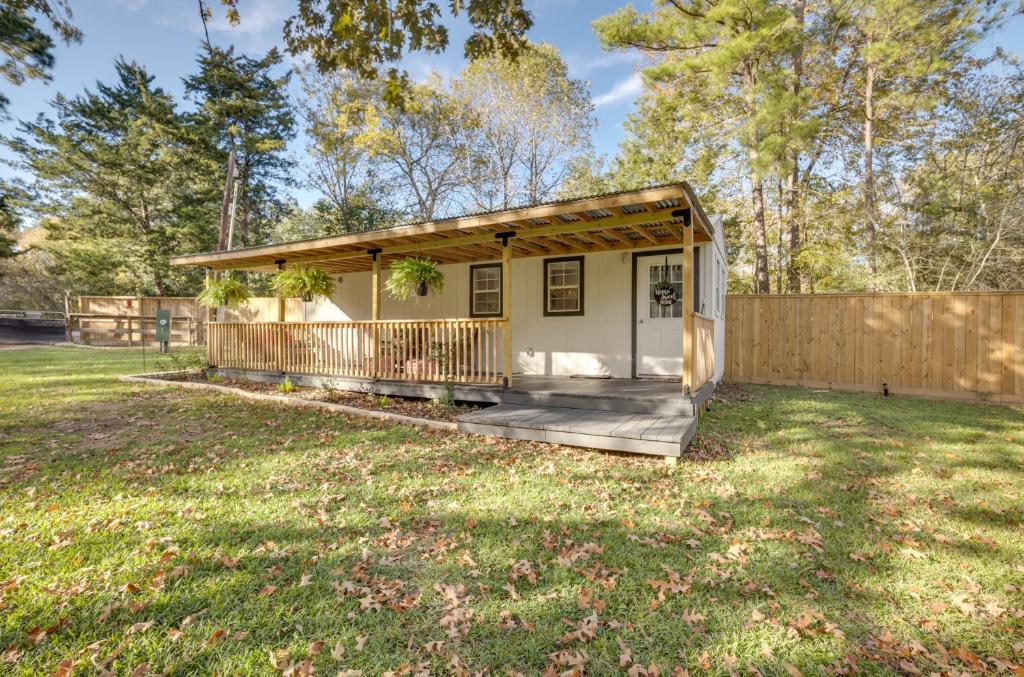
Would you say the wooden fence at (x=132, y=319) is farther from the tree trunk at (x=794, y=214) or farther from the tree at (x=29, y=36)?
the tree trunk at (x=794, y=214)

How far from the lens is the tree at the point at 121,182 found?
18.4m

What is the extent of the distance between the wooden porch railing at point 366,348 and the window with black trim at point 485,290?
65 centimetres

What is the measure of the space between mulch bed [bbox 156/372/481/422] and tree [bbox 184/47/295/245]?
14.5m

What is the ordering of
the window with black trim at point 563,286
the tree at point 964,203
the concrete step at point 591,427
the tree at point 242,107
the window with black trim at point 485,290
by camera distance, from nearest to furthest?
the concrete step at point 591,427 < the window with black trim at point 563,286 < the window with black trim at point 485,290 < the tree at point 964,203 < the tree at point 242,107

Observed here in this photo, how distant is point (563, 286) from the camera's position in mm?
8469

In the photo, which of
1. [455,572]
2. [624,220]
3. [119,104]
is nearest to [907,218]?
[624,220]

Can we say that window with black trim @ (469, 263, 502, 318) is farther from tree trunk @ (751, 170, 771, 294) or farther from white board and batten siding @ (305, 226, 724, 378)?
tree trunk @ (751, 170, 771, 294)

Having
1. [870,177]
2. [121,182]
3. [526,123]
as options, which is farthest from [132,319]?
[870,177]

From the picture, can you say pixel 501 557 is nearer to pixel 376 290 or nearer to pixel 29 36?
pixel 376 290

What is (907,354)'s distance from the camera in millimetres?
8359

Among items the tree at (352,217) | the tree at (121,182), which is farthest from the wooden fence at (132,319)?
the tree at (352,217)

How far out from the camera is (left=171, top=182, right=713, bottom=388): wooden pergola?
5.38 meters

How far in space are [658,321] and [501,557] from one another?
5.71 meters

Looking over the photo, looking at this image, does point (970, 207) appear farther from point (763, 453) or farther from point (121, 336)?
point (121, 336)
